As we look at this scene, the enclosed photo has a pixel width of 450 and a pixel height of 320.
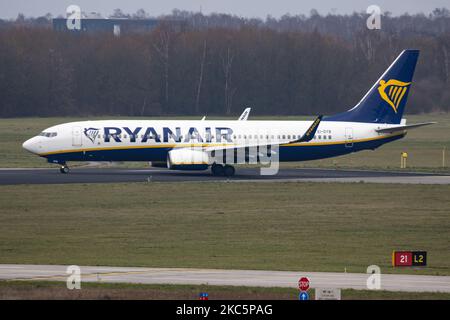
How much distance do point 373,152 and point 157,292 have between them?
66500 mm

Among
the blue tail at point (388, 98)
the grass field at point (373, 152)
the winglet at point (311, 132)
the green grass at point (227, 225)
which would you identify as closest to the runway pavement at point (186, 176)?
the winglet at point (311, 132)

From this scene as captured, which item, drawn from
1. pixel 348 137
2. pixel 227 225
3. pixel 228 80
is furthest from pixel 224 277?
pixel 228 80

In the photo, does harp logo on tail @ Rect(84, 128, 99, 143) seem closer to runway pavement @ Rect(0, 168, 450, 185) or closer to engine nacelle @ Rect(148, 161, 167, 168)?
runway pavement @ Rect(0, 168, 450, 185)

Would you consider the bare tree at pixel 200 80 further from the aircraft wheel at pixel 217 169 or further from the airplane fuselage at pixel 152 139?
the aircraft wheel at pixel 217 169

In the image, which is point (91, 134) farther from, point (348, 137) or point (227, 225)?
point (227, 225)

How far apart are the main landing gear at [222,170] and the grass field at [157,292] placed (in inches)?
1440

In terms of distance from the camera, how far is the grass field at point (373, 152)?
246 ft

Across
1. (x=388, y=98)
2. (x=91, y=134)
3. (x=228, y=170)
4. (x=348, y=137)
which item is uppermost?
(x=388, y=98)

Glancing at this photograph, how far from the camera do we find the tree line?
14100 cm

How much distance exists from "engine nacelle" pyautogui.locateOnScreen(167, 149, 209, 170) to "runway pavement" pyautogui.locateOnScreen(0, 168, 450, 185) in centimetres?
79

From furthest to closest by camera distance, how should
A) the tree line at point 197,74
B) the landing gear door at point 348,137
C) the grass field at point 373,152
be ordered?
the tree line at point 197,74 < the grass field at point 373,152 < the landing gear door at point 348,137

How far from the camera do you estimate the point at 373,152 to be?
9056 cm

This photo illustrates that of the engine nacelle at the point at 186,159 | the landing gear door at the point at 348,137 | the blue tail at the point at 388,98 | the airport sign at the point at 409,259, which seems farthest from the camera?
the blue tail at the point at 388,98
